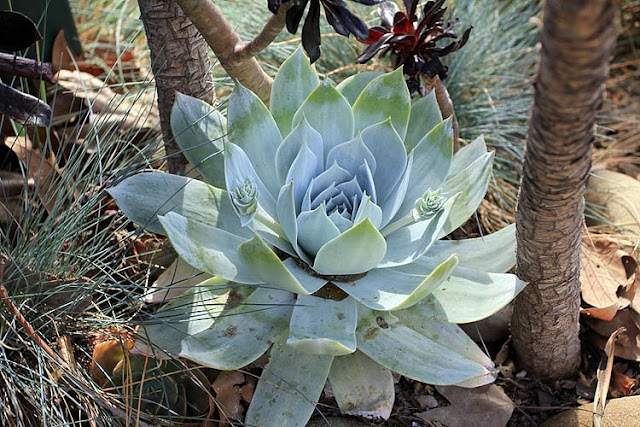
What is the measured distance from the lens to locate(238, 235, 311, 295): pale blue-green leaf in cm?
99

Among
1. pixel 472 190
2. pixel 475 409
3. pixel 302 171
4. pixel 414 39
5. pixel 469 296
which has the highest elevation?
pixel 414 39

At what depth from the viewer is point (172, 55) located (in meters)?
1.34

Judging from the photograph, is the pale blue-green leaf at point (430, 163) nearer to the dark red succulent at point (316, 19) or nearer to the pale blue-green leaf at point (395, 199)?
the pale blue-green leaf at point (395, 199)

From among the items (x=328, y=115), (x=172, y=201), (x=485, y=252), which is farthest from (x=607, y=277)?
(x=172, y=201)

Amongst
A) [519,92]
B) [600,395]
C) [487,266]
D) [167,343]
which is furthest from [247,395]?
[519,92]

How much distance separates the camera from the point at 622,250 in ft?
5.07

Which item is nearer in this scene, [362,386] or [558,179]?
[558,179]

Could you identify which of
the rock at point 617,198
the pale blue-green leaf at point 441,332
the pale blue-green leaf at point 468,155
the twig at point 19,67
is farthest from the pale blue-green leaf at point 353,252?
the rock at point 617,198

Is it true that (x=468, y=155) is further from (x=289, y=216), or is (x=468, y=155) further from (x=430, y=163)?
(x=289, y=216)

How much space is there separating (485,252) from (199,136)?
571 millimetres

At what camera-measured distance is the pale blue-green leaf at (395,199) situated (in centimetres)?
115

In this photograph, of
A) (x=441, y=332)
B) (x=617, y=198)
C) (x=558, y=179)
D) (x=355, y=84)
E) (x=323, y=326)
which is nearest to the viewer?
(x=558, y=179)

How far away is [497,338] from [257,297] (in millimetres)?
572

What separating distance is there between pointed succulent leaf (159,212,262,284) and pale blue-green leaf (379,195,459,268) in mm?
232
